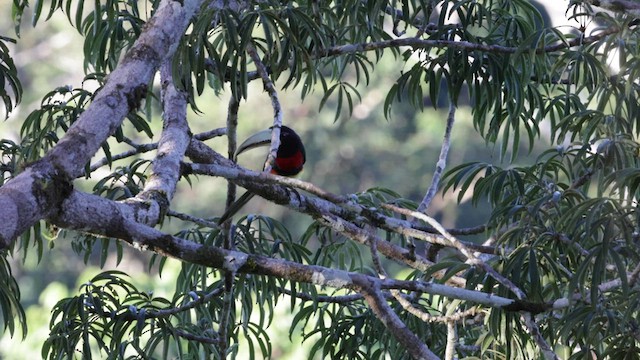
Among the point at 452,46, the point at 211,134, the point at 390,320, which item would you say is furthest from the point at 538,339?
the point at 211,134

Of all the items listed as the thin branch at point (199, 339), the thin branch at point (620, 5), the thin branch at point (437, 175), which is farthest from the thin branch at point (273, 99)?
the thin branch at point (620, 5)

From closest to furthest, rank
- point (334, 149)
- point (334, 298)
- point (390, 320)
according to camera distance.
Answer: point (390, 320) < point (334, 298) < point (334, 149)

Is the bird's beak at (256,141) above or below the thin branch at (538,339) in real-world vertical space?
above

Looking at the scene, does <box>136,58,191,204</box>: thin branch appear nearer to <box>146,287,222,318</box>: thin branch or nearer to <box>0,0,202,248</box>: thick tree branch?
<box>0,0,202,248</box>: thick tree branch

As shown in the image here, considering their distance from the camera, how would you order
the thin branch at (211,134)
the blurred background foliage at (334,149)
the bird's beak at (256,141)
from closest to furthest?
the thin branch at (211,134), the bird's beak at (256,141), the blurred background foliage at (334,149)

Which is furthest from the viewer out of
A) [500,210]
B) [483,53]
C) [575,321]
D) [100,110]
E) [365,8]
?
[365,8]

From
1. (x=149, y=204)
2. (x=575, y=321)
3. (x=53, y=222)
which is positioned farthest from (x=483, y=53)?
(x=53, y=222)

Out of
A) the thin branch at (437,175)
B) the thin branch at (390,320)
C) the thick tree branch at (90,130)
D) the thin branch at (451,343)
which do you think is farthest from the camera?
the thin branch at (437,175)

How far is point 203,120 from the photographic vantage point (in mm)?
11000

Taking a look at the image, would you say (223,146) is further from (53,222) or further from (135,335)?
(53,222)

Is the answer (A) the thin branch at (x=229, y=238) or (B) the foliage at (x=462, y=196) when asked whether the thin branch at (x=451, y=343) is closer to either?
(B) the foliage at (x=462, y=196)

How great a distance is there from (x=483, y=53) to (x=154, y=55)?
931 millimetres

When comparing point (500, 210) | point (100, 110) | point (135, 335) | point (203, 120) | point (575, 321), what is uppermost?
point (203, 120)

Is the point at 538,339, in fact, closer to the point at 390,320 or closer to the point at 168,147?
the point at 390,320
